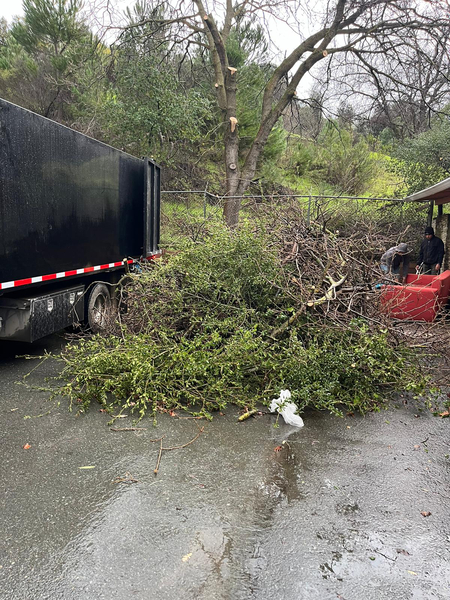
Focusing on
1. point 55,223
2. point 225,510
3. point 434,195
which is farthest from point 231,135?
point 225,510

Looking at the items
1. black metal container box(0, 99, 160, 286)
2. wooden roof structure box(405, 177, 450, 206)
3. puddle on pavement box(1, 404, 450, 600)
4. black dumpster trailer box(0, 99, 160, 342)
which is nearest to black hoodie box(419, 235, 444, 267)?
wooden roof structure box(405, 177, 450, 206)

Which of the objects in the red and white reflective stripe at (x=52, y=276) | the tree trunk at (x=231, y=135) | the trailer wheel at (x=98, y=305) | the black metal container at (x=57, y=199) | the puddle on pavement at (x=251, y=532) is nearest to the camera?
the puddle on pavement at (x=251, y=532)

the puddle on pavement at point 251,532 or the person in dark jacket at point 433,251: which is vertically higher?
the person in dark jacket at point 433,251

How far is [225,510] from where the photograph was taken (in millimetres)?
2945

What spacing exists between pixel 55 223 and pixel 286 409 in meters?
3.79

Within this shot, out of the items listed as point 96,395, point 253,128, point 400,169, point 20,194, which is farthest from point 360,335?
point 253,128

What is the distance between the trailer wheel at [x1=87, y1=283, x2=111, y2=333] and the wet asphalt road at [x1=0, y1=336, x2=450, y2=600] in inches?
116

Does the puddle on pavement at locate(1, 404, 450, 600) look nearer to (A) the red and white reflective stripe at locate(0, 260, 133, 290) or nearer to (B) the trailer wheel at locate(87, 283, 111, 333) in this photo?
(A) the red and white reflective stripe at locate(0, 260, 133, 290)

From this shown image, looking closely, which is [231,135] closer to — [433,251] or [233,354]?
[433,251]

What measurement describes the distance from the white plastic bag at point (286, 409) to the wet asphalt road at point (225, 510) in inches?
5.0

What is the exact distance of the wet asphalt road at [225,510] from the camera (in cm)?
234

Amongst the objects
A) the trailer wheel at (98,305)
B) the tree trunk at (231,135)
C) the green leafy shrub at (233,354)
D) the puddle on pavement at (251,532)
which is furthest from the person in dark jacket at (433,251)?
the puddle on pavement at (251,532)

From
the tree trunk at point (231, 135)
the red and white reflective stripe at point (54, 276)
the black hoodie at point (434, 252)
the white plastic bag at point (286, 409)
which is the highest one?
the tree trunk at point (231, 135)

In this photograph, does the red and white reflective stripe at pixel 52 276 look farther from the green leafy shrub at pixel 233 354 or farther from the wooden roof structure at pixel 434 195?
the wooden roof structure at pixel 434 195
